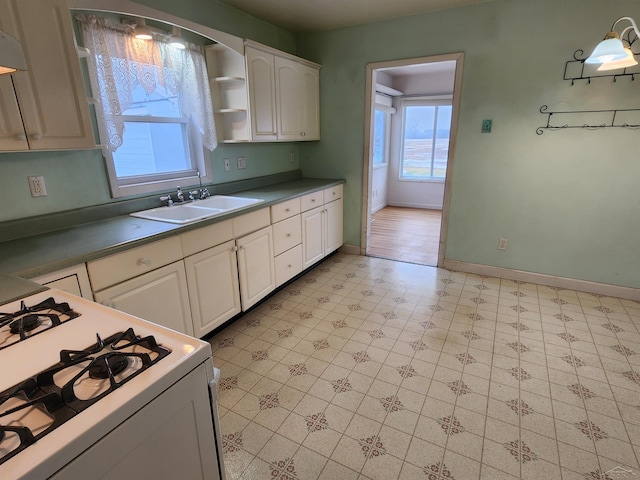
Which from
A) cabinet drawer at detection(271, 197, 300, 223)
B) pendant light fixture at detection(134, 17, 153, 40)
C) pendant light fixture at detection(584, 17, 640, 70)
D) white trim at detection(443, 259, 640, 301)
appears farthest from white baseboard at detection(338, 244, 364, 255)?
pendant light fixture at detection(134, 17, 153, 40)

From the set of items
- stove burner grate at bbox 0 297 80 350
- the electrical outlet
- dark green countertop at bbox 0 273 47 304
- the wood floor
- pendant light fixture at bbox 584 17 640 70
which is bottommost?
the wood floor

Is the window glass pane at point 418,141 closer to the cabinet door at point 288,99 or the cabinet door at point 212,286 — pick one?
the cabinet door at point 288,99

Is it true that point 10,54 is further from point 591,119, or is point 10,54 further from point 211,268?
point 591,119

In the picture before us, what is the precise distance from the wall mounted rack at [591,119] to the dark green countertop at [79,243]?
106 inches

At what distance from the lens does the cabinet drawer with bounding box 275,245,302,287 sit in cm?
303

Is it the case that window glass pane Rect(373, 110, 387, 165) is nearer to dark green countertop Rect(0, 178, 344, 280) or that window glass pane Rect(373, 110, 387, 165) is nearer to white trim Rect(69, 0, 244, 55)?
white trim Rect(69, 0, 244, 55)

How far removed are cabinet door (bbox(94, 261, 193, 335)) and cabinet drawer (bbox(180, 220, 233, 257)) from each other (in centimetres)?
12

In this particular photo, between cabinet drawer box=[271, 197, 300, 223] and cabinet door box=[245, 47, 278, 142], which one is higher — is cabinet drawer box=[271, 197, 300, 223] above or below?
below

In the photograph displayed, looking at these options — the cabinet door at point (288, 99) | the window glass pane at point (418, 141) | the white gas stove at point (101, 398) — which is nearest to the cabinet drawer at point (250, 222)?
the cabinet door at point (288, 99)

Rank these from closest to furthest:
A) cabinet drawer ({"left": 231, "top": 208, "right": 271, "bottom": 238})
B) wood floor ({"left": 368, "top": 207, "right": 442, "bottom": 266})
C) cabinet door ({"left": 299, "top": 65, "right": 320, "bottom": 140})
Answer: cabinet drawer ({"left": 231, "top": 208, "right": 271, "bottom": 238}) → cabinet door ({"left": 299, "top": 65, "right": 320, "bottom": 140}) → wood floor ({"left": 368, "top": 207, "right": 442, "bottom": 266})

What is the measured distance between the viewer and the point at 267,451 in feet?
5.30

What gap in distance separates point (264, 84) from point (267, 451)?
2.71m

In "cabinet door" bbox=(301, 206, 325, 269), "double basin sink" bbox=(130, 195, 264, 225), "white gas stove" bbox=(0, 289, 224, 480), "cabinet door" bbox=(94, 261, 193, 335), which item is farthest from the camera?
"cabinet door" bbox=(301, 206, 325, 269)

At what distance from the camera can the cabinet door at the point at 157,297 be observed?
1.76 meters
